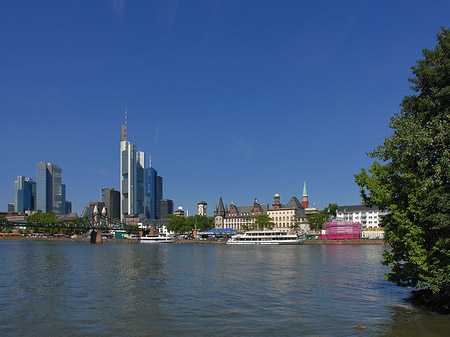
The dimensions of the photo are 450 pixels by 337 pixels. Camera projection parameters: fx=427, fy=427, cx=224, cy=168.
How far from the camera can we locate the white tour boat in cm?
15800

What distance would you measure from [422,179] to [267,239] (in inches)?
5497

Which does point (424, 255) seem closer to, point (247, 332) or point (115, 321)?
point (247, 332)

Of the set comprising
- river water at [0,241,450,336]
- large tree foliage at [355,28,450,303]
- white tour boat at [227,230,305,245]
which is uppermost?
large tree foliage at [355,28,450,303]

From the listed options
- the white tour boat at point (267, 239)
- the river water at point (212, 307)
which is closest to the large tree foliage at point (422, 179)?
the river water at point (212, 307)

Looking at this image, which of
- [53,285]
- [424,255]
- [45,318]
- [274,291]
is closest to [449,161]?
[424,255]

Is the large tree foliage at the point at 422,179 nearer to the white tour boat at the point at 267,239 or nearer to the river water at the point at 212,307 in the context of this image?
the river water at the point at 212,307

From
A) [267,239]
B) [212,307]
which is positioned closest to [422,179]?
[212,307]

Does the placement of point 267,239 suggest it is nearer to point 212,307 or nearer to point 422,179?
point 212,307

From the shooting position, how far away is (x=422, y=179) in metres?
25.6

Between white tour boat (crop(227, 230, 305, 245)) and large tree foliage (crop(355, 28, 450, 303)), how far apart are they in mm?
129372

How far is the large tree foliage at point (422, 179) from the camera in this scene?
24.6m

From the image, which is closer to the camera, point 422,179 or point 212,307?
point 422,179

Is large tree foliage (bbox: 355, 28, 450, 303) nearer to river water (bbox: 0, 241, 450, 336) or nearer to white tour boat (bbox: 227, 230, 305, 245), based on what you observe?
river water (bbox: 0, 241, 450, 336)

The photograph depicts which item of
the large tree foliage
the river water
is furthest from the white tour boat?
the large tree foliage
